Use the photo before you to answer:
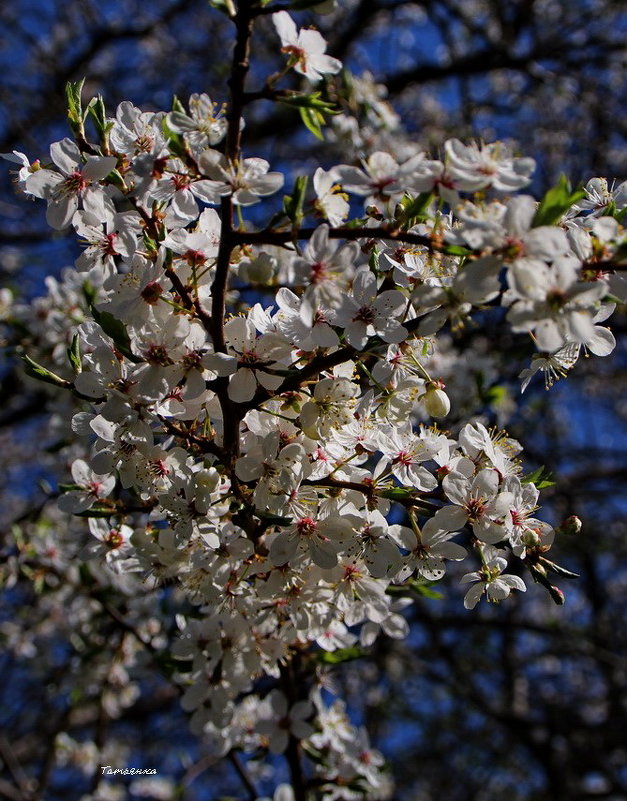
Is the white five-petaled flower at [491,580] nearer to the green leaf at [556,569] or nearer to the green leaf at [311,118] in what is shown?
the green leaf at [556,569]

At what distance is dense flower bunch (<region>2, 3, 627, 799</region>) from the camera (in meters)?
1.29

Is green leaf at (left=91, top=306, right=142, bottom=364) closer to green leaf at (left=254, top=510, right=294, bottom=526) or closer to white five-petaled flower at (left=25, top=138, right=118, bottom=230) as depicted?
white five-petaled flower at (left=25, top=138, right=118, bottom=230)

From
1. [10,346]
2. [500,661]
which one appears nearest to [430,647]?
[500,661]

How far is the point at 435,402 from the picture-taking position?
163 centimetres

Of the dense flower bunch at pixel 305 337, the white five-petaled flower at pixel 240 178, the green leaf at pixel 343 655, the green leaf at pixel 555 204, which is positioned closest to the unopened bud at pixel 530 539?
the dense flower bunch at pixel 305 337

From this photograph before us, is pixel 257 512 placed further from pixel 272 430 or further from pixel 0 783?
pixel 0 783

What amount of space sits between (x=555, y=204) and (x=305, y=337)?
515 millimetres

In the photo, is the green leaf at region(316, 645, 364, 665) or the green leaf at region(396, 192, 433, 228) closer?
the green leaf at region(396, 192, 433, 228)

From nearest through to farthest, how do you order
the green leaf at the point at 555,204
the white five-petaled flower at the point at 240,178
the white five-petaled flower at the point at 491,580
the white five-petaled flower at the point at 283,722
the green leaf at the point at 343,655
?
the green leaf at the point at 555,204, the white five-petaled flower at the point at 240,178, the white five-petaled flower at the point at 491,580, the green leaf at the point at 343,655, the white five-petaled flower at the point at 283,722

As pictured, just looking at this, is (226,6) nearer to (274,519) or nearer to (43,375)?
(43,375)

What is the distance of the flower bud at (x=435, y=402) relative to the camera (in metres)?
1.62

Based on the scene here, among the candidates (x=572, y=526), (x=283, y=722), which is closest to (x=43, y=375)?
(x=572, y=526)

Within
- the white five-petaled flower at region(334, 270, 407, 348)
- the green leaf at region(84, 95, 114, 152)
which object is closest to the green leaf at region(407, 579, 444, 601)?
the white five-petaled flower at region(334, 270, 407, 348)

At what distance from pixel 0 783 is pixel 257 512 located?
9.31 ft
